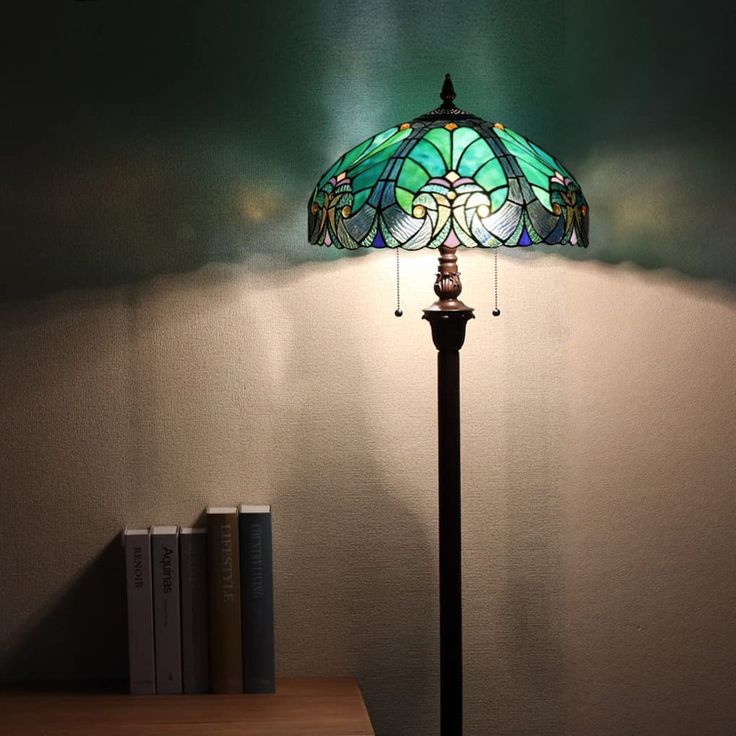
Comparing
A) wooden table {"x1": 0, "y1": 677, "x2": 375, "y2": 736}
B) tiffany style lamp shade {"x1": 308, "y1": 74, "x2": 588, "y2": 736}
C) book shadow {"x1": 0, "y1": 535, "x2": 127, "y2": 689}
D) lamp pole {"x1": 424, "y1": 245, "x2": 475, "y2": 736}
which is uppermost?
tiffany style lamp shade {"x1": 308, "y1": 74, "x2": 588, "y2": 736}

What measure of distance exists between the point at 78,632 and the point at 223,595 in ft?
1.12

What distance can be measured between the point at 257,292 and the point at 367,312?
22 centimetres

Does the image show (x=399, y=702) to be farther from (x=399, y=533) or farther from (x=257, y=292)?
(x=257, y=292)

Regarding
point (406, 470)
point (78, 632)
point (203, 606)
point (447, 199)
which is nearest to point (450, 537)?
point (406, 470)

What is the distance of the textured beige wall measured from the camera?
1909 millimetres

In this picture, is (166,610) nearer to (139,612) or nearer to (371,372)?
(139,612)

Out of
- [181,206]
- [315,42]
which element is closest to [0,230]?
[181,206]

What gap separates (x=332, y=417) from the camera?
1.93 m

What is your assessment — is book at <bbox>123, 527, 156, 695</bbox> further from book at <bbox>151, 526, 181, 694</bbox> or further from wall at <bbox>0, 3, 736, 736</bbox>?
wall at <bbox>0, 3, 736, 736</bbox>

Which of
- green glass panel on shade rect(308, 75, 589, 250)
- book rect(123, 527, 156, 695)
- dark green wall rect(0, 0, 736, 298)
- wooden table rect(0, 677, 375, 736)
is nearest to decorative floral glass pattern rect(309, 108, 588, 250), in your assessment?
green glass panel on shade rect(308, 75, 589, 250)

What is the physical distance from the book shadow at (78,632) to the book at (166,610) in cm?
15

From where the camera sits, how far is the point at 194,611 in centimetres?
183

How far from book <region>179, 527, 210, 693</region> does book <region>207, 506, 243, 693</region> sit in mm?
16

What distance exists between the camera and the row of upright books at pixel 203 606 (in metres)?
1.81
